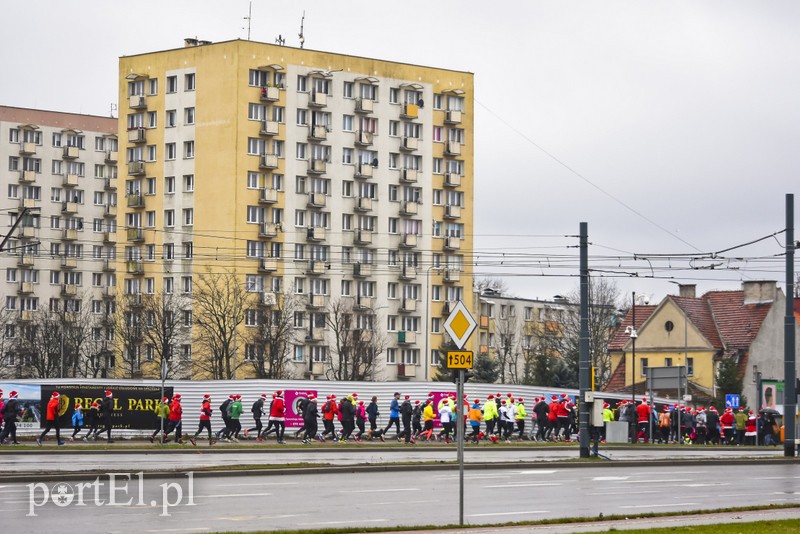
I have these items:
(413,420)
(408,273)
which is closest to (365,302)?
(408,273)

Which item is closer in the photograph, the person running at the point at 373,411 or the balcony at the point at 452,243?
the person running at the point at 373,411

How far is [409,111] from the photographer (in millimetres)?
107375

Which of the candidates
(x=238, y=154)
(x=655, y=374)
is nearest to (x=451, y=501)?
(x=655, y=374)

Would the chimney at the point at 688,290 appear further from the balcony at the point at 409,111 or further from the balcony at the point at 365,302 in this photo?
the balcony at the point at 409,111

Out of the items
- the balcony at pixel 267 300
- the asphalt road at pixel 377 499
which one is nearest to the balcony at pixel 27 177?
the balcony at pixel 267 300

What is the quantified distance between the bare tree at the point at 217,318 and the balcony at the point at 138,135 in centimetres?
1320

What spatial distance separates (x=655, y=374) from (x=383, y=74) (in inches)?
2400

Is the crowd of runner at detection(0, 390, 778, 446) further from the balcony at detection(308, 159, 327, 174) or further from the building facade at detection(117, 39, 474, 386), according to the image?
the balcony at detection(308, 159, 327, 174)

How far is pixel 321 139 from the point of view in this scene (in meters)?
104

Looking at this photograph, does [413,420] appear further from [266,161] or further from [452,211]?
[452,211]

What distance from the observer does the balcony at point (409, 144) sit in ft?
355

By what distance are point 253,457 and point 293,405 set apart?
1475 centimetres

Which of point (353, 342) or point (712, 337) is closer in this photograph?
point (712, 337)

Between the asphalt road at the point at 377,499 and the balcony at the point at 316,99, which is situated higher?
the balcony at the point at 316,99
